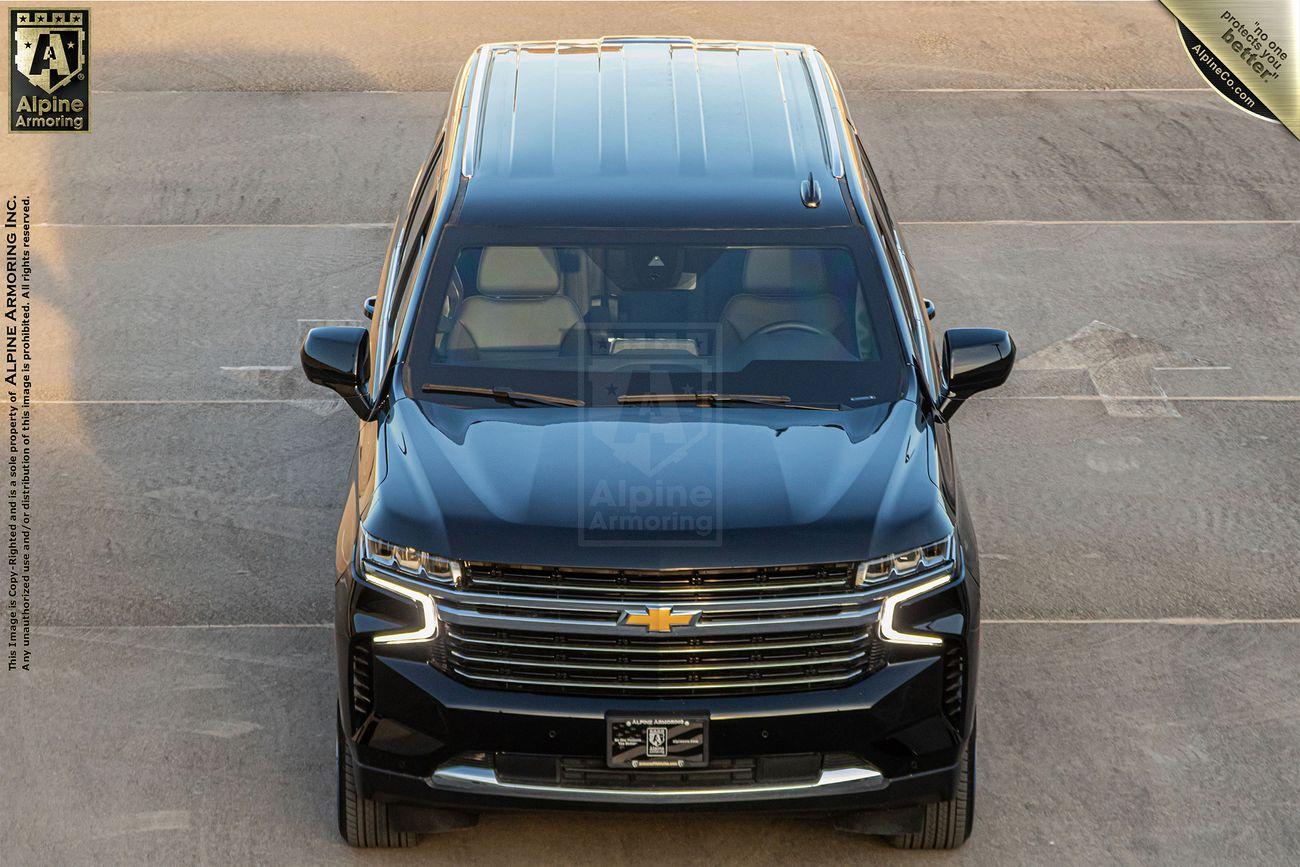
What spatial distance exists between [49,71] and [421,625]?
11.8 metres

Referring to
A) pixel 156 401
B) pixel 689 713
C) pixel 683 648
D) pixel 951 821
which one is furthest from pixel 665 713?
pixel 156 401

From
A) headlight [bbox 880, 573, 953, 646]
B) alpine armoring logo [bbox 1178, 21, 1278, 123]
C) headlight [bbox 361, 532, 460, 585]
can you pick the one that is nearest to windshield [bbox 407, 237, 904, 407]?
headlight [bbox 361, 532, 460, 585]

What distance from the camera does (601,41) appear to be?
7785 mm

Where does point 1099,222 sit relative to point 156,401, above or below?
above

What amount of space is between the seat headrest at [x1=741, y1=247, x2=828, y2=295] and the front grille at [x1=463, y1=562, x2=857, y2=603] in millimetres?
1529

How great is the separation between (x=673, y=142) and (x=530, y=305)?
1.01m

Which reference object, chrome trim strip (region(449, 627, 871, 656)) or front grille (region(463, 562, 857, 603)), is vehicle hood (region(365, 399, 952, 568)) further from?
chrome trim strip (region(449, 627, 871, 656))

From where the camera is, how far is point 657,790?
16.2 feet

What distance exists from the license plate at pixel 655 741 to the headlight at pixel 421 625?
59cm

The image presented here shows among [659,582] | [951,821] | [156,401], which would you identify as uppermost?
[659,582]

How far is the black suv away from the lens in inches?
192

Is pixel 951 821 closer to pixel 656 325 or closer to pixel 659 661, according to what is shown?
pixel 659 661

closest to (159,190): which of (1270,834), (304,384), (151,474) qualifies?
(304,384)

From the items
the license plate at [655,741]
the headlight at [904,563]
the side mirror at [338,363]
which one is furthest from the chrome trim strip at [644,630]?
the side mirror at [338,363]
